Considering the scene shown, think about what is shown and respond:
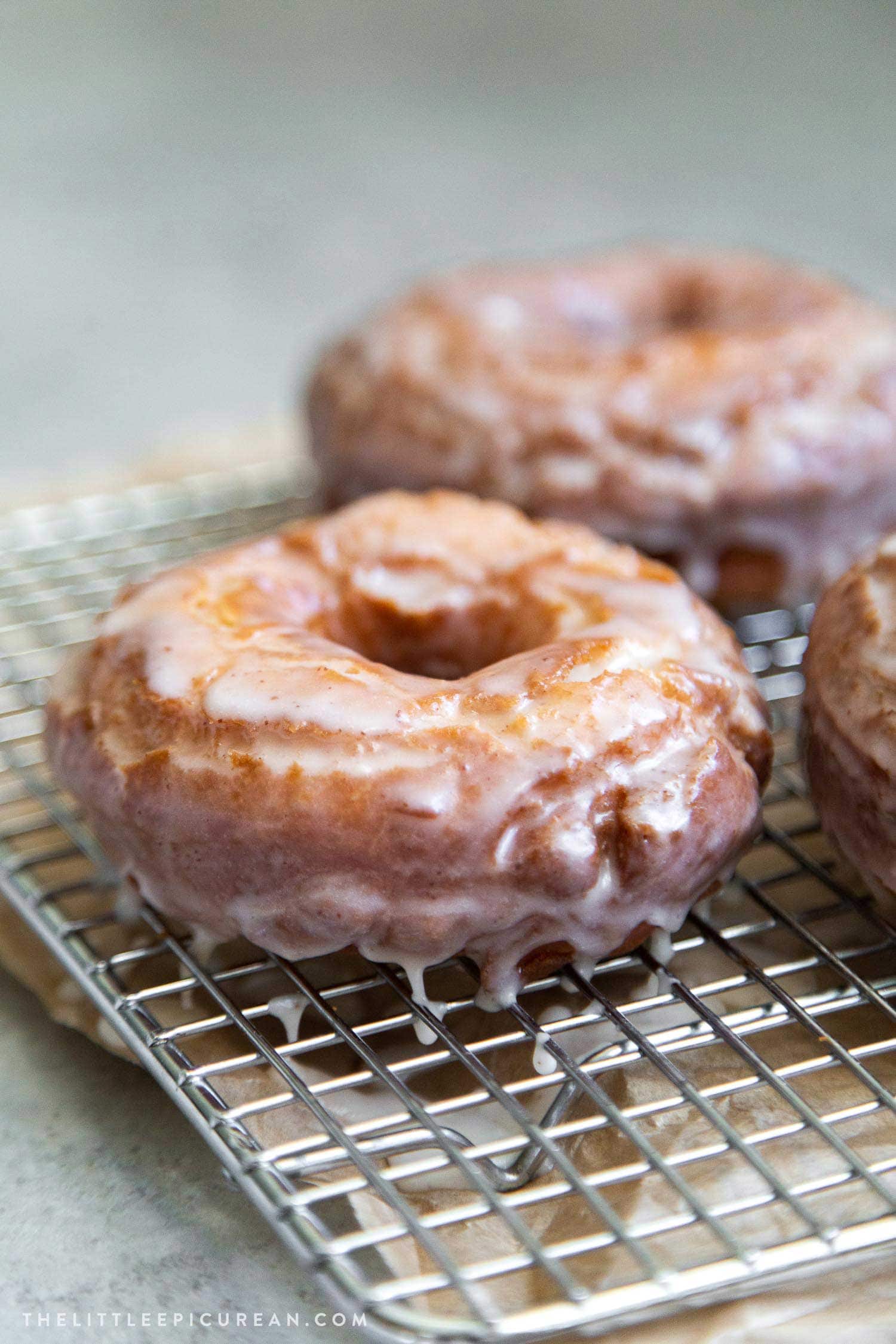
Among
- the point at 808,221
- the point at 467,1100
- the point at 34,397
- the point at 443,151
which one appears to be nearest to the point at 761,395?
the point at 467,1100

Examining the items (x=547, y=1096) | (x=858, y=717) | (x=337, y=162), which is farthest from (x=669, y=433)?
(x=337, y=162)

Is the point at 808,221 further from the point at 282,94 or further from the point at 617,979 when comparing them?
the point at 617,979

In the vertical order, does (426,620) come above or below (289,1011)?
above

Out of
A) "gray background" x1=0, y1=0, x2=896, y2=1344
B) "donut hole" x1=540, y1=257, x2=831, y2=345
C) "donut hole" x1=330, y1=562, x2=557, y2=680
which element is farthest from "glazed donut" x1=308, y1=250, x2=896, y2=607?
"gray background" x1=0, y1=0, x2=896, y2=1344

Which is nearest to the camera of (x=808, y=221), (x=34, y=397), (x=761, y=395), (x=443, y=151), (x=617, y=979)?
(x=617, y=979)

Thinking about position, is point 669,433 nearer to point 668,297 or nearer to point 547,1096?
point 668,297

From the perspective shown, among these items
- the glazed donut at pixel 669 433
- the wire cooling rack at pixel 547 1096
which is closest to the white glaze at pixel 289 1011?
the wire cooling rack at pixel 547 1096
